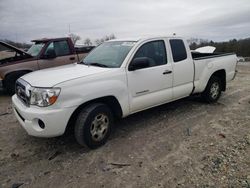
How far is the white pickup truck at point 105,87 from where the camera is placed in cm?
309

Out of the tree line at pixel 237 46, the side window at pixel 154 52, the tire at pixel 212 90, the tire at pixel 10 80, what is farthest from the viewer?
the tree line at pixel 237 46

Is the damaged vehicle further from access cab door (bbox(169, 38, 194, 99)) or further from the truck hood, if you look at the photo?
access cab door (bbox(169, 38, 194, 99))

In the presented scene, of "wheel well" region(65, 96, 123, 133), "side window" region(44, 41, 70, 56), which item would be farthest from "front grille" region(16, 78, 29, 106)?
"side window" region(44, 41, 70, 56)

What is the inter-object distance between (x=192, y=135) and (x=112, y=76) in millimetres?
1794

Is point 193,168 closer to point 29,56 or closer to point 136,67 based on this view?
point 136,67

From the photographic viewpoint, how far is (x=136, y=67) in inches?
149

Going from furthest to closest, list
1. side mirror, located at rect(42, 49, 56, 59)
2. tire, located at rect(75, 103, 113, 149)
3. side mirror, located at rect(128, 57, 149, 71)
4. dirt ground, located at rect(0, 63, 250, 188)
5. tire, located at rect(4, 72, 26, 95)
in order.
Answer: side mirror, located at rect(42, 49, 56, 59) < tire, located at rect(4, 72, 26, 95) < side mirror, located at rect(128, 57, 149, 71) < tire, located at rect(75, 103, 113, 149) < dirt ground, located at rect(0, 63, 250, 188)

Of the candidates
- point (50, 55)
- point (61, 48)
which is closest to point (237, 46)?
point (61, 48)

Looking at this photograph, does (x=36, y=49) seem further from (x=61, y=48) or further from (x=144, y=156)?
(x=144, y=156)

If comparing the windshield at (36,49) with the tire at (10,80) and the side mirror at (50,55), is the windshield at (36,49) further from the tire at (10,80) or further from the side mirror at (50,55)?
the tire at (10,80)

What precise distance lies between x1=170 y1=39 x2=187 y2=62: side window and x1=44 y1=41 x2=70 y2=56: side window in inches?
167

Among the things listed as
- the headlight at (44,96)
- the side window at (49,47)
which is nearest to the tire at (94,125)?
the headlight at (44,96)

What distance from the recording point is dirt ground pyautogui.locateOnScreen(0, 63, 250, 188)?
9.13ft

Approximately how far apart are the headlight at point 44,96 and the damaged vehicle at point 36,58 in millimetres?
4186
